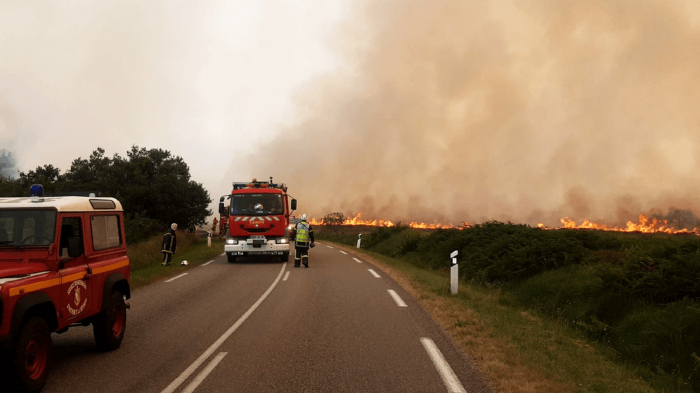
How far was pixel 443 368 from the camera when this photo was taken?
243 inches

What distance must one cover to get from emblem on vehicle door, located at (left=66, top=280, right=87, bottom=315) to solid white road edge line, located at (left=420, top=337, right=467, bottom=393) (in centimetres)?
464

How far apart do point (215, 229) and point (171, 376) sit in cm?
4437

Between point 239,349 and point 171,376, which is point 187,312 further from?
point 171,376

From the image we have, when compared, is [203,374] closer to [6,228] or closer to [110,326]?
[110,326]

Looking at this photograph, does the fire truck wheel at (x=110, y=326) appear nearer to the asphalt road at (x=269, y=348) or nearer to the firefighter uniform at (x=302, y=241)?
the asphalt road at (x=269, y=348)

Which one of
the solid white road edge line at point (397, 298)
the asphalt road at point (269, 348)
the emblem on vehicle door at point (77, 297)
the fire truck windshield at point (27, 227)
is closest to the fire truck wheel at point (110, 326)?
the asphalt road at point (269, 348)

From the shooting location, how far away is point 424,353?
→ 6906 millimetres

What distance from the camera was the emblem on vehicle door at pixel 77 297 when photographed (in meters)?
6.11

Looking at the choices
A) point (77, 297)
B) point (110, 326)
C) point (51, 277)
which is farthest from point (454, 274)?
point (51, 277)

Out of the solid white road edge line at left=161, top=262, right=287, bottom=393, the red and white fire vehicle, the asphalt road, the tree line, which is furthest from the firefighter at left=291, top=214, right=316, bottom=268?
the tree line

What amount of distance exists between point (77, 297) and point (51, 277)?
69cm

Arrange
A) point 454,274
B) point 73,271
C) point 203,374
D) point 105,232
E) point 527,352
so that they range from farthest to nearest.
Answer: point 454,274, point 105,232, point 527,352, point 73,271, point 203,374

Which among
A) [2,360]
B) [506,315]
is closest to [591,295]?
[506,315]

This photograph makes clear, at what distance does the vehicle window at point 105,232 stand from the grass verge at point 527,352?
5584mm
